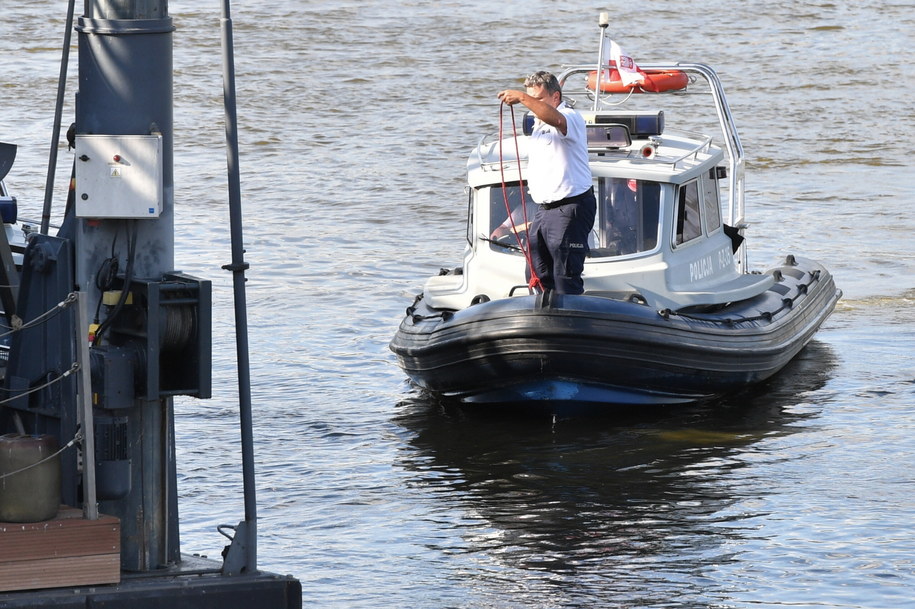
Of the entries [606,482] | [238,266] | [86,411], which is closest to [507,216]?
[606,482]

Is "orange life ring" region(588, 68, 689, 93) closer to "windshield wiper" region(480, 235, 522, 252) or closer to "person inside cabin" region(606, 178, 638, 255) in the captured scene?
"person inside cabin" region(606, 178, 638, 255)

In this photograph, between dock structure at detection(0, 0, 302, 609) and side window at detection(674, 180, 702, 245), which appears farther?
side window at detection(674, 180, 702, 245)

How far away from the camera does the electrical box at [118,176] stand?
5289mm

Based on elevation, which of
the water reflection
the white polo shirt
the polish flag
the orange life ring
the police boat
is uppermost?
the polish flag

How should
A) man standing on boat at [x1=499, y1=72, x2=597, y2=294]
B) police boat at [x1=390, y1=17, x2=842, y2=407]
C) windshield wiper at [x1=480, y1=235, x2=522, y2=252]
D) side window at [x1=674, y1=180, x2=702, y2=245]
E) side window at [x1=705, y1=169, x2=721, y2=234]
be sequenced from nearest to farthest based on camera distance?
man standing on boat at [x1=499, y1=72, x2=597, y2=294]
police boat at [x1=390, y1=17, x2=842, y2=407]
windshield wiper at [x1=480, y1=235, x2=522, y2=252]
side window at [x1=674, y1=180, x2=702, y2=245]
side window at [x1=705, y1=169, x2=721, y2=234]

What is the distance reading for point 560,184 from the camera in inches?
386

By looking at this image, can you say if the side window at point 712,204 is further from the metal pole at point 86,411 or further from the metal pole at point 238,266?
the metal pole at point 86,411

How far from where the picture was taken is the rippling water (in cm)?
756

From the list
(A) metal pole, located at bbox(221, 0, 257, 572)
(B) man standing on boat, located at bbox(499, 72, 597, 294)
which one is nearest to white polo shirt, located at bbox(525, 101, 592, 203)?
(B) man standing on boat, located at bbox(499, 72, 597, 294)

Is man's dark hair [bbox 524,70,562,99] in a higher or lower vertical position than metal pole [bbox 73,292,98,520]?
higher

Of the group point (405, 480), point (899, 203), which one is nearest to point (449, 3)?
point (899, 203)

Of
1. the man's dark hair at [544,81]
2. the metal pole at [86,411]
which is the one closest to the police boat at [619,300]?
the man's dark hair at [544,81]

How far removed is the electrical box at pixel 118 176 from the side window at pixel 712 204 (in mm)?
6747

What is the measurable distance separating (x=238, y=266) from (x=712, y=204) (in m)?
6.93
